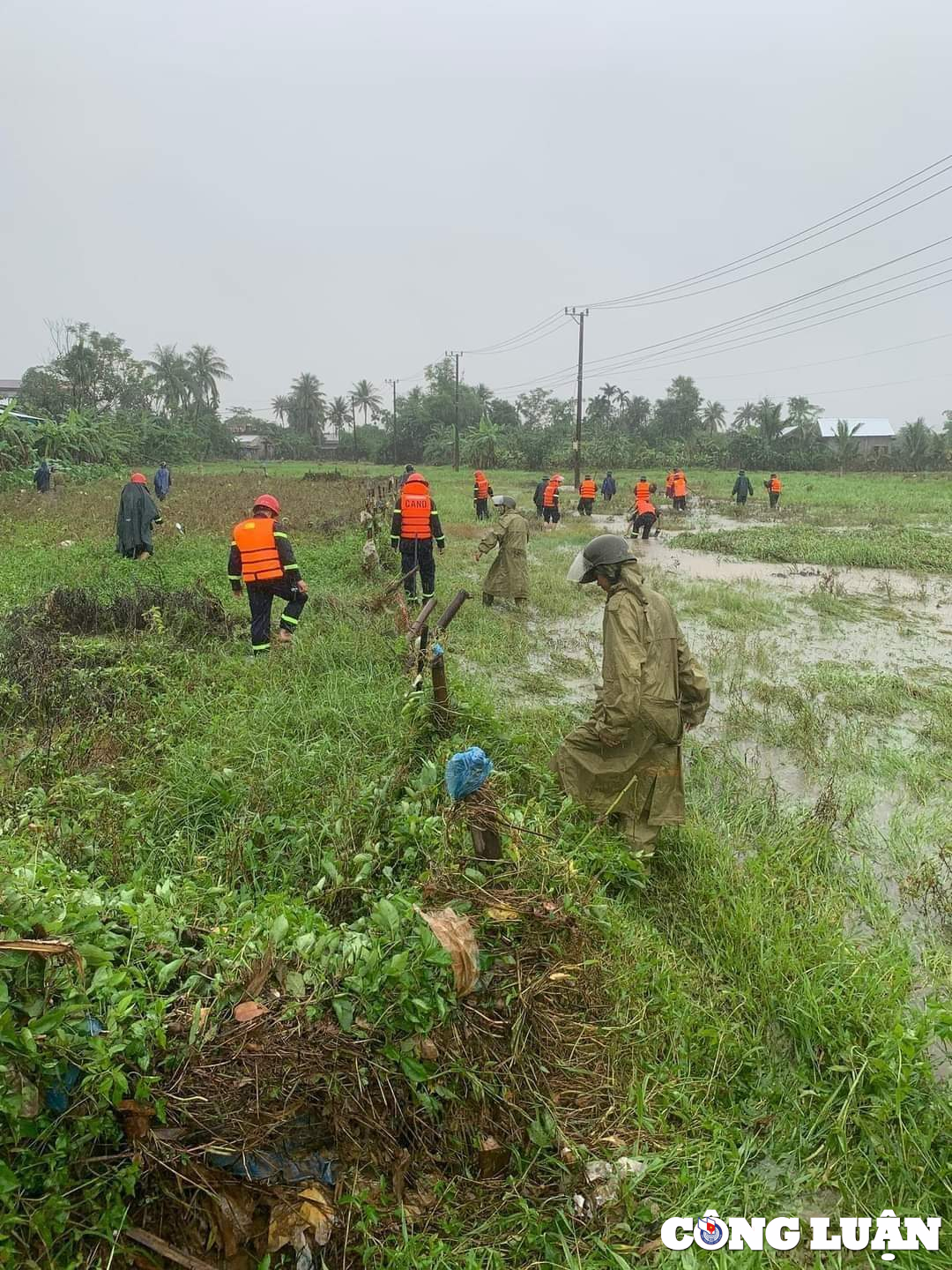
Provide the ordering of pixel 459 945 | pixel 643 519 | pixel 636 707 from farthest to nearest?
pixel 643 519 < pixel 636 707 < pixel 459 945

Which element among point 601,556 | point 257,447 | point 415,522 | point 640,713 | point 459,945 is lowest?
point 459,945

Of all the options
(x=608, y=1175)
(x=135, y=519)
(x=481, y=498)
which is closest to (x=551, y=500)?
(x=481, y=498)

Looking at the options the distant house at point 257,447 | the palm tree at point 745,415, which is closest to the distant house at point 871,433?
the palm tree at point 745,415

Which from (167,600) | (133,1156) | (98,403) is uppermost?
(98,403)

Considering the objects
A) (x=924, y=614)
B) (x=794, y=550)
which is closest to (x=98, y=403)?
(x=794, y=550)

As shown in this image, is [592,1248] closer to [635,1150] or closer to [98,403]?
[635,1150]

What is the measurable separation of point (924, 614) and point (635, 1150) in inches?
364

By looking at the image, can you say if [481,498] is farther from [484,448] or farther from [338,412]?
[338,412]

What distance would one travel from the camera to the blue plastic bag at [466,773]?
8.36ft

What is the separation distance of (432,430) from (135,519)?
47055mm

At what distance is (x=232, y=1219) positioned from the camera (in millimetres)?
1803

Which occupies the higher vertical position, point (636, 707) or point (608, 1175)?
point (636, 707)

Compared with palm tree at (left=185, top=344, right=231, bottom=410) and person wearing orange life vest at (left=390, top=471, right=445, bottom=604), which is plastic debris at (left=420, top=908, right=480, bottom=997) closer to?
person wearing orange life vest at (left=390, top=471, right=445, bottom=604)

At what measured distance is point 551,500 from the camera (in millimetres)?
16891
